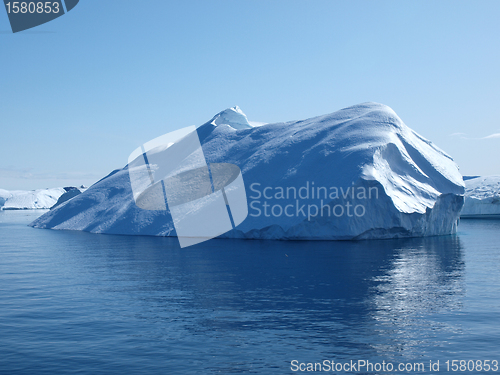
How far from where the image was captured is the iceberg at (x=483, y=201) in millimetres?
71312

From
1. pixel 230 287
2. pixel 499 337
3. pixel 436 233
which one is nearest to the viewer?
pixel 499 337

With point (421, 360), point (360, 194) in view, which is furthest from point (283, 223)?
point (421, 360)

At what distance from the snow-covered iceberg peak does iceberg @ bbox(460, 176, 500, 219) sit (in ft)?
129

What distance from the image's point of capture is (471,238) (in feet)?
123

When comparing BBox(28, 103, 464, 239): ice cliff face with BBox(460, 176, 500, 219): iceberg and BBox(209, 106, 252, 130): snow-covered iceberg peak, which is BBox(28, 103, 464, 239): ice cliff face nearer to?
BBox(209, 106, 252, 130): snow-covered iceberg peak

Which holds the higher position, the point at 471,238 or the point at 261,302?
→ the point at 261,302

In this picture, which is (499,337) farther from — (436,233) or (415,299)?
(436,233)

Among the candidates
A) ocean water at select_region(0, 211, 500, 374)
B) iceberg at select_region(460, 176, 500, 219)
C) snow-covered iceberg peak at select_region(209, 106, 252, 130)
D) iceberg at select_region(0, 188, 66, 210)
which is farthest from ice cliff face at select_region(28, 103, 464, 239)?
iceberg at select_region(0, 188, 66, 210)

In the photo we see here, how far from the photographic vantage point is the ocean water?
34.0ft

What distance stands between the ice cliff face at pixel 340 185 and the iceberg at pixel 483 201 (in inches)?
1251

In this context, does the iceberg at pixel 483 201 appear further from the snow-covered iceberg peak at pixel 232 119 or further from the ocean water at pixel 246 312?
the ocean water at pixel 246 312

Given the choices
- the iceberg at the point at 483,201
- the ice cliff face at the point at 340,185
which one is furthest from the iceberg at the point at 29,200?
the iceberg at the point at 483,201

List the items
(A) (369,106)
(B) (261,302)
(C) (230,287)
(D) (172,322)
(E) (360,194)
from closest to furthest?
1. (D) (172,322)
2. (B) (261,302)
3. (C) (230,287)
4. (E) (360,194)
5. (A) (369,106)

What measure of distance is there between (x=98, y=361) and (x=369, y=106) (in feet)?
142
